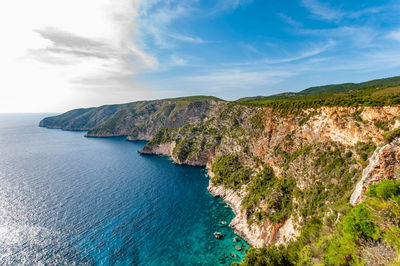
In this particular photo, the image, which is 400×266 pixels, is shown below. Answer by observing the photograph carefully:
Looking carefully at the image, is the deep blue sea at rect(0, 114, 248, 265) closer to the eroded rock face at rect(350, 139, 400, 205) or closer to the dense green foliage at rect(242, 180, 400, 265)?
the dense green foliage at rect(242, 180, 400, 265)

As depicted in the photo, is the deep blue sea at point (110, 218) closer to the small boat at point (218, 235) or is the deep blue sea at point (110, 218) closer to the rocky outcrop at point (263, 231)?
the small boat at point (218, 235)

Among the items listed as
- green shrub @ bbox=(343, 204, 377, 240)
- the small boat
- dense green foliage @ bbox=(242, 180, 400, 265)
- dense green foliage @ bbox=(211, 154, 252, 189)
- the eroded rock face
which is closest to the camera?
dense green foliage @ bbox=(242, 180, 400, 265)

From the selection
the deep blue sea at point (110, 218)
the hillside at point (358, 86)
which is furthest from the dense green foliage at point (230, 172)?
the hillside at point (358, 86)

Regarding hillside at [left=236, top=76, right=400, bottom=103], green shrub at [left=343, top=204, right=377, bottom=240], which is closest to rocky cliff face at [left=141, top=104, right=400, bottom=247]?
green shrub at [left=343, top=204, right=377, bottom=240]

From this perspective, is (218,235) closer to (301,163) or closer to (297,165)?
(297,165)

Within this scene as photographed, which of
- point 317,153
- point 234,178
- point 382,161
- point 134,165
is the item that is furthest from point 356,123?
point 134,165

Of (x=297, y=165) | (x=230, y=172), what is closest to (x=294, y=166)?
(x=297, y=165)
